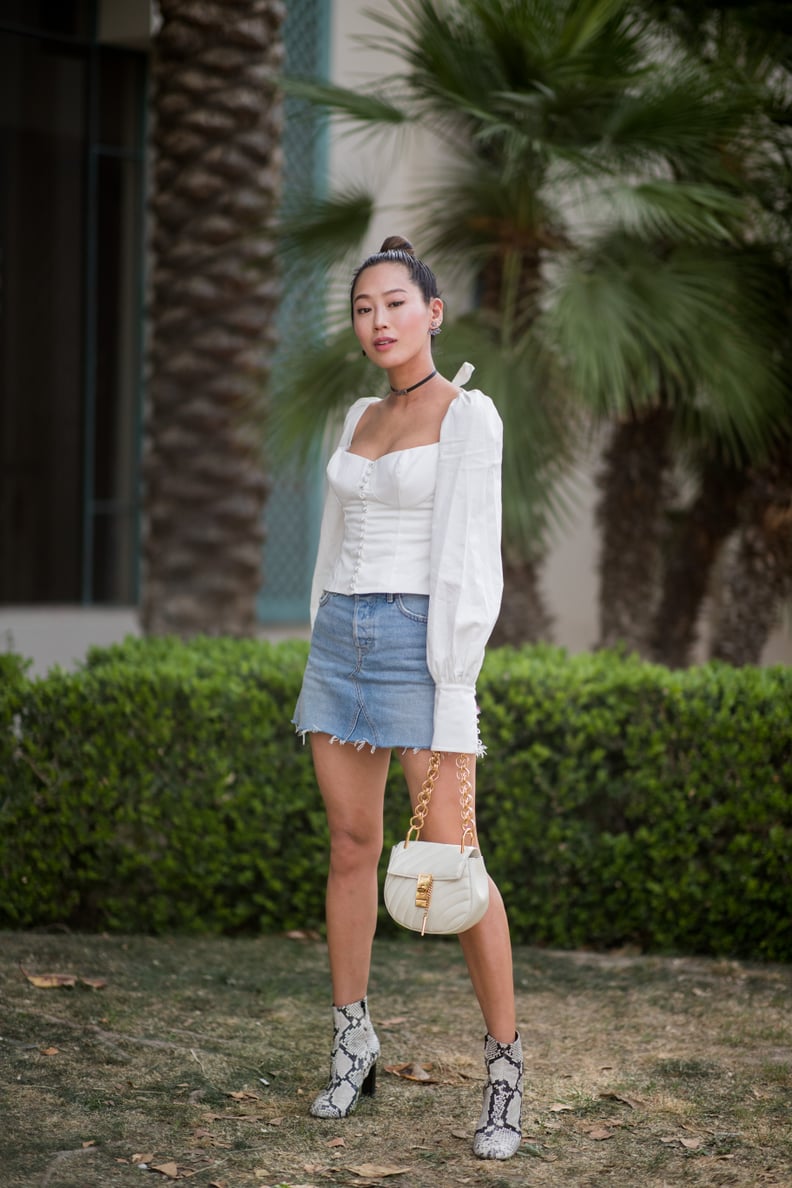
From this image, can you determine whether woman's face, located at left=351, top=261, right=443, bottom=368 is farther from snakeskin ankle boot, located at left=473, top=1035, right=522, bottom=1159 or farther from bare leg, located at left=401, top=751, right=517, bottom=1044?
snakeskin ankle boot, located at left=473, top=1035, right=522, bottom=1159

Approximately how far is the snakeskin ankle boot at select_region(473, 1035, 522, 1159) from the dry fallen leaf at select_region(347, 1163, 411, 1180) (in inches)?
7.2

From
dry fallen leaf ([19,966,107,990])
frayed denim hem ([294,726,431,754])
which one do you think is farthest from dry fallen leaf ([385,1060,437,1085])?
dry fallen leaf ([19,966,107,990])

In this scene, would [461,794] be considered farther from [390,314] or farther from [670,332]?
[670,332]

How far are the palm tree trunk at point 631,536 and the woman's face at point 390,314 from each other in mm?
3246

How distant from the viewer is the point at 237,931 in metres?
4.70

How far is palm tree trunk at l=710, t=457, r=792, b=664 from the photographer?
6012 millimetres

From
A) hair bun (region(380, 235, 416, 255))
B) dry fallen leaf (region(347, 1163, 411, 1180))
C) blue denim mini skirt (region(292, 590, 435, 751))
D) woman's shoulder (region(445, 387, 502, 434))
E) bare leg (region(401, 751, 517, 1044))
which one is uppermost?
hair bun (region(380, 235, 416, 255))

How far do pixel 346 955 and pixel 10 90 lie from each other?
7.50 metres

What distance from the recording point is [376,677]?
294 cm

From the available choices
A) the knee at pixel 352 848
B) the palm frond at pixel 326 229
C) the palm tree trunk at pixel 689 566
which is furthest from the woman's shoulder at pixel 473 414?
the palm tree trunk at pixel 689 566

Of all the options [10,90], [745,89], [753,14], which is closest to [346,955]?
[745,89]

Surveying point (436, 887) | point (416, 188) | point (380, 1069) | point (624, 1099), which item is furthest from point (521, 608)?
point (416, 188)

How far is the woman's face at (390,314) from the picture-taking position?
9.81 ft

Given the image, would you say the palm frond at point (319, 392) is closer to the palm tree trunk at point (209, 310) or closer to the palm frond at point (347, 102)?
the palm tree trunk at point (209, 310)
